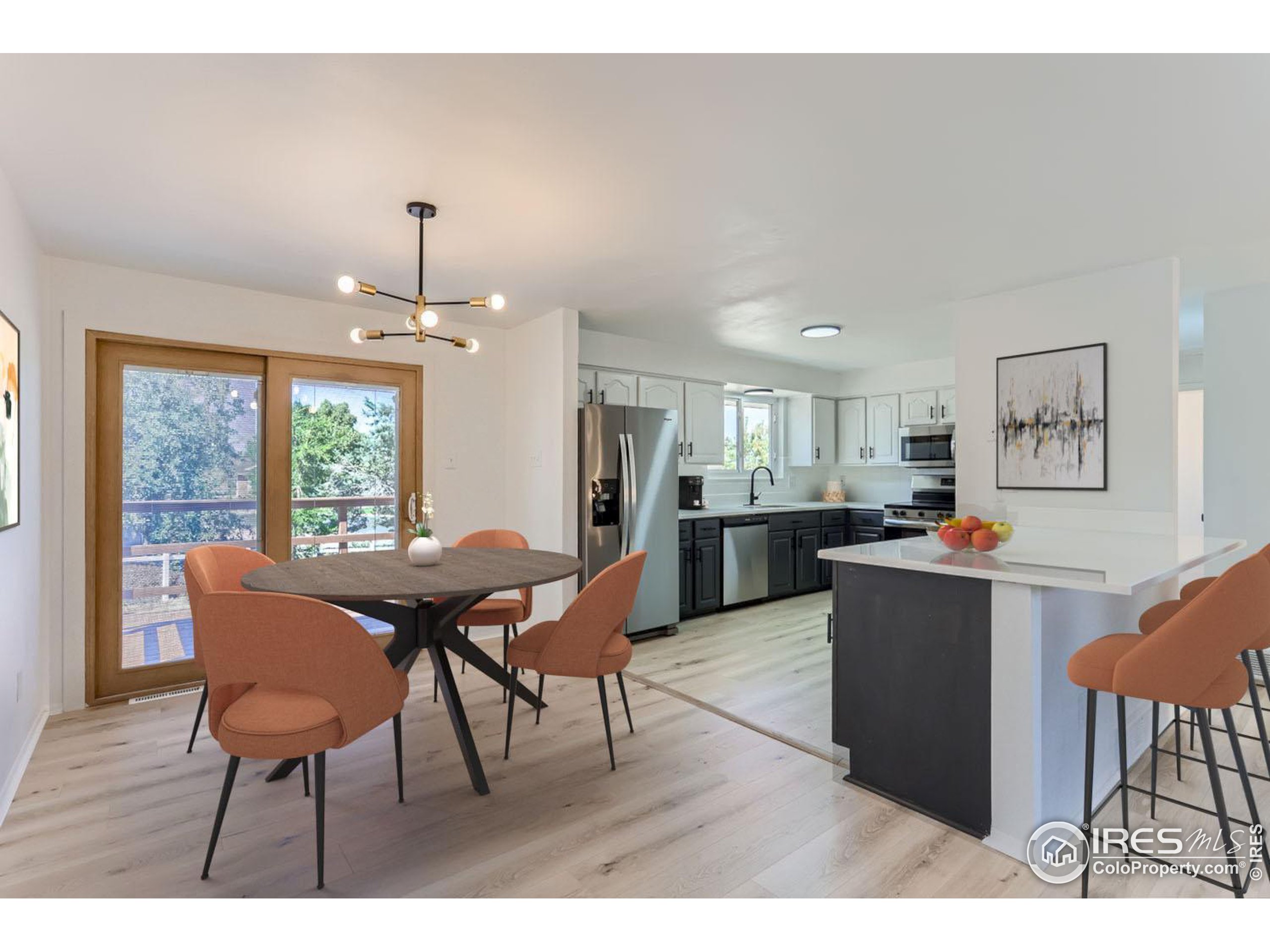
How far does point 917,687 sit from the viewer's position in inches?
89.8

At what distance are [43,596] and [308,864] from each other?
2.41 m

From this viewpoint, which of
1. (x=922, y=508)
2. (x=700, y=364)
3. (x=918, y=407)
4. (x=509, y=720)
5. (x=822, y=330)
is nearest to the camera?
(x=509, y=720)

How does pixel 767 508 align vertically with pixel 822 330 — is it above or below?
below

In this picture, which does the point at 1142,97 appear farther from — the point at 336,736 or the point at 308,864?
the point at 308,864

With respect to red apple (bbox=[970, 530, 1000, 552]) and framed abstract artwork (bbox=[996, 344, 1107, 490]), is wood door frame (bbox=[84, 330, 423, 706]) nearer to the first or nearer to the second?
red apple (bbox=[970, 530, 1000, 552])

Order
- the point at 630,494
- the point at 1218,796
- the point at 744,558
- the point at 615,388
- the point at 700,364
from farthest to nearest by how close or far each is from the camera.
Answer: the point at 700,364 < the point at 744,558 < the point at 615,388 < the point at 630,494 < the point at 1218,796

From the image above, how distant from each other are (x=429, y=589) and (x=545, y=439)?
2387 mm

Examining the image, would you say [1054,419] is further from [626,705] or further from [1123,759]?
[626,705]

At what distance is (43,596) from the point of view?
329 cm

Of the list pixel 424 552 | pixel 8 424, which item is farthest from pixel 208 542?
pixel 424 552

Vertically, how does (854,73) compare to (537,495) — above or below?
above

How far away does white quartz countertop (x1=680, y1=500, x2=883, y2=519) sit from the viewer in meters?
5.42
